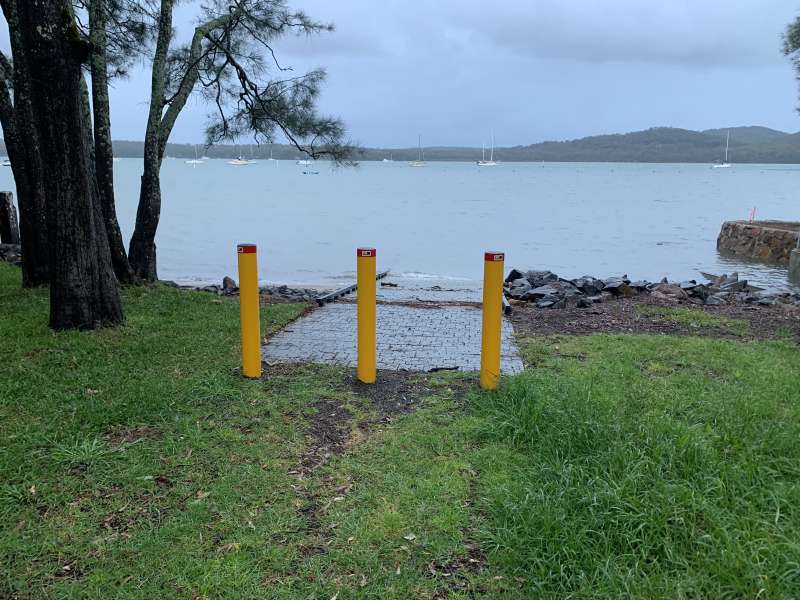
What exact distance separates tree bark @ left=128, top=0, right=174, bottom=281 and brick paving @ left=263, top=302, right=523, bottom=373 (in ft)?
10.7

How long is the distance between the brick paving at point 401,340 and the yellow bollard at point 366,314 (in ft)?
1.84

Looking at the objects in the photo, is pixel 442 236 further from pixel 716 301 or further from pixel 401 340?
pixel 401 340

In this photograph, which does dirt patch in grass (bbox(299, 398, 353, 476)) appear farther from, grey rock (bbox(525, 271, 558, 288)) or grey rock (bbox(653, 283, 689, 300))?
grey rock (bbox(525, 271, 558, 288))

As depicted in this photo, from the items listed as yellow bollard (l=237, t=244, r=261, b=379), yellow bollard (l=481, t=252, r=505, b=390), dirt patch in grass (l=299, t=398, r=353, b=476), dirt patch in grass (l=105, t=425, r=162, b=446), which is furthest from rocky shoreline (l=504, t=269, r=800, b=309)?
dirt patch in grass (l=105, t=425, r=162, b=446)

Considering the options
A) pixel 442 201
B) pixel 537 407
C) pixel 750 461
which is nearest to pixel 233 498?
pixel 537 407

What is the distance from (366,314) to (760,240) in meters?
23.6

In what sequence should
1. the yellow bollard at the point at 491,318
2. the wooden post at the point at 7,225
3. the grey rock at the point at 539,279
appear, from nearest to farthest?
the yellow bollard at the point at 491,318, the grey rock at the point at 539,279, the wooden post at the point at 7,225

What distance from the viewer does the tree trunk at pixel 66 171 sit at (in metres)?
5.77

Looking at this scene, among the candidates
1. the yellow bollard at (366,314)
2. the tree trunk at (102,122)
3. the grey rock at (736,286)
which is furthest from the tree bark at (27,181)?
the grey rock at (736,286)

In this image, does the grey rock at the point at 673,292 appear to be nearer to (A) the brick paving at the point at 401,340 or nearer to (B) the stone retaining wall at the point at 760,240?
(A) the brick paving at the point at 401,340

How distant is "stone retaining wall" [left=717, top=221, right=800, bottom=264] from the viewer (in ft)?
74.3

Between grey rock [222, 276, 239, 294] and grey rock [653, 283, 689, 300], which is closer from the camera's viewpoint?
grey rock [653, 283, 689, 300]

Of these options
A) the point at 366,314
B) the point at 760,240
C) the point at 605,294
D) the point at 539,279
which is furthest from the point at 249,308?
the point at 760,240

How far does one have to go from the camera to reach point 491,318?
16.7 feet
